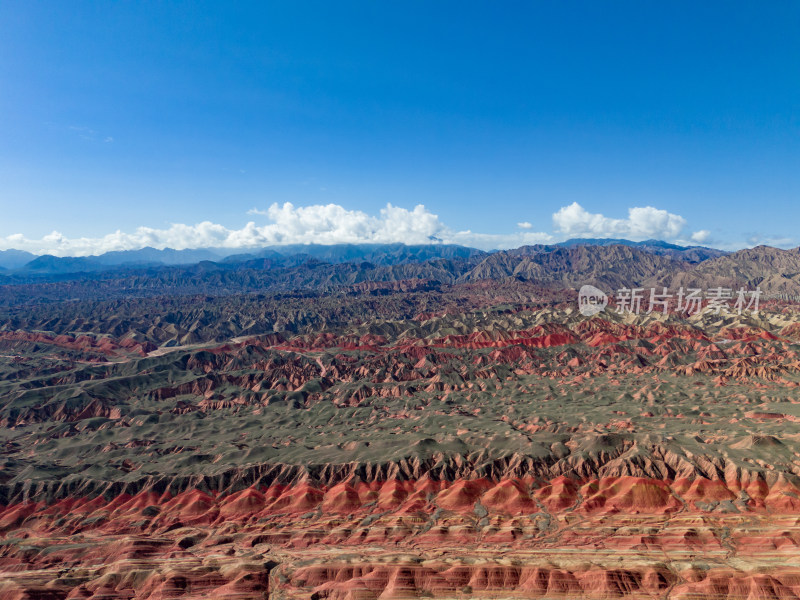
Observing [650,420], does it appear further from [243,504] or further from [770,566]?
[243,504]

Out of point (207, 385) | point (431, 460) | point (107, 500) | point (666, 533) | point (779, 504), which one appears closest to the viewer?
point (666, 533)

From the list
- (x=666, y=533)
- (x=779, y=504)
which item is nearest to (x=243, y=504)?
(x=666, y=533)

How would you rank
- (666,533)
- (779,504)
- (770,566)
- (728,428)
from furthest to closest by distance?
(728,428), (779,504), (666,533), (770,566)

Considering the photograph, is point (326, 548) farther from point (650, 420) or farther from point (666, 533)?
point (650, 420)

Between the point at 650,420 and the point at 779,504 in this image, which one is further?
the point at 650,420

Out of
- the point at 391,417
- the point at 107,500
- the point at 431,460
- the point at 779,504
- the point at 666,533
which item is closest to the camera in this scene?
the point at 666,533

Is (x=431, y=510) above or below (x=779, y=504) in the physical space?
below

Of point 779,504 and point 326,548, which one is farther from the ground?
point 779,504

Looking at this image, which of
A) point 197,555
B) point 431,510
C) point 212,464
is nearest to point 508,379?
point 431,510

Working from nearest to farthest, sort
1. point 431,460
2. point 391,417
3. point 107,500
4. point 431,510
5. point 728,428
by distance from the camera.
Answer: point 431,510 < point 107,500 < point 431,460 < point 728,428 < point 391,417
